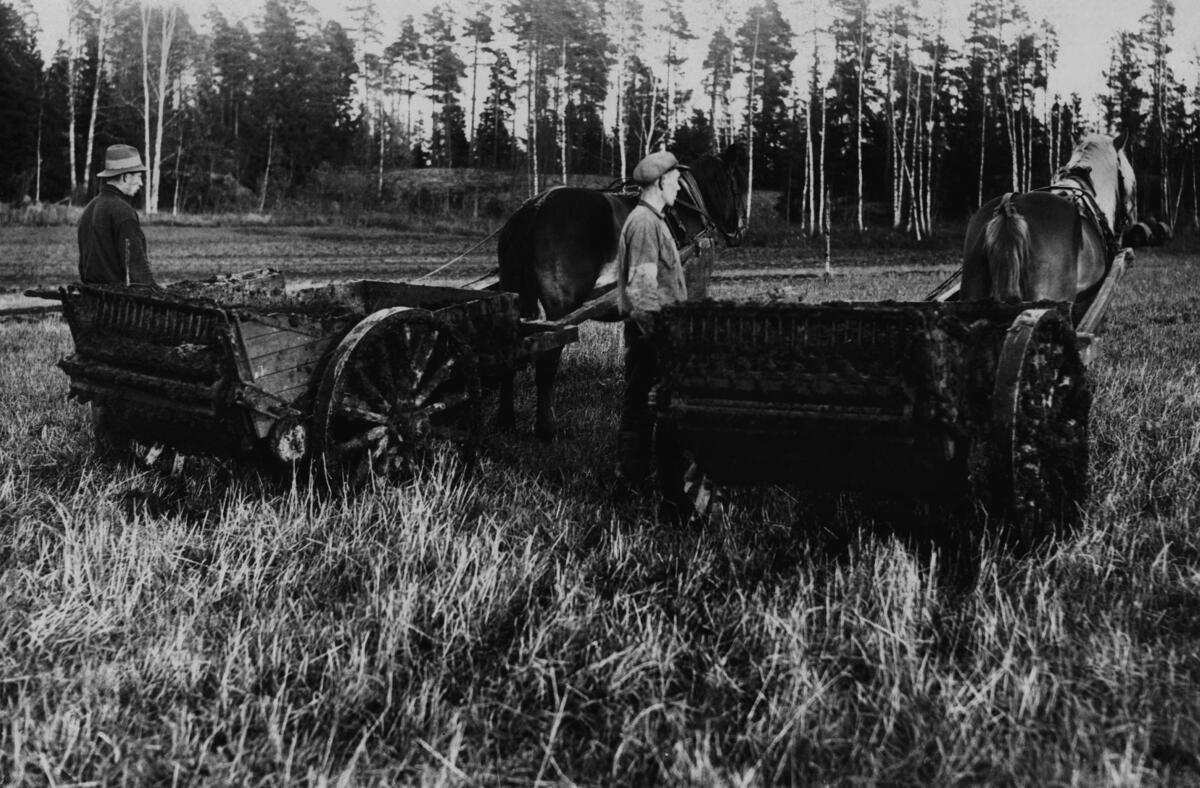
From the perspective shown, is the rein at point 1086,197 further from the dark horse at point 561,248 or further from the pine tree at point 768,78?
the pine tree at point 768,78

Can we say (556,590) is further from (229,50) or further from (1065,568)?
(229,50)

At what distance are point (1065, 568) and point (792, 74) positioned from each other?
53586mm

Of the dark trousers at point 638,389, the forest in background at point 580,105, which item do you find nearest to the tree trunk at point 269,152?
the forest in background at point 580,105

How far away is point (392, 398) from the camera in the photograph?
16.9ft

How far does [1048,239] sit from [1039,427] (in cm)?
382

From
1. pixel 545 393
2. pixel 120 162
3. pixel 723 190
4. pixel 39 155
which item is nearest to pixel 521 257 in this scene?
pixel 545 393

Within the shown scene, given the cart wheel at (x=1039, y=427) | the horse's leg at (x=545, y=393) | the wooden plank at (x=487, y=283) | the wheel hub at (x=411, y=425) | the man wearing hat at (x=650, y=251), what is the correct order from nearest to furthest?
1. the cart wheel at (x=1039, y=427)
2. the wheel hub at (x=411, y=425)
3. the man wearing hat at (x=650, y=251)
4. the horse's leg at (x=545, y=393)
5. the wooden plank at (x=487, y=283)

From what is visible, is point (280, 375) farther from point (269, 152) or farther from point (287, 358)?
point (269, 152)

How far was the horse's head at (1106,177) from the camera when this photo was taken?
8.38m

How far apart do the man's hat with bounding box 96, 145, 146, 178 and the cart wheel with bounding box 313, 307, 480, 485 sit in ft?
8.18

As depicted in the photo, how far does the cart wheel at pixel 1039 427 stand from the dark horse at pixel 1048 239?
2.67 meters

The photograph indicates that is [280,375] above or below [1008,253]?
below

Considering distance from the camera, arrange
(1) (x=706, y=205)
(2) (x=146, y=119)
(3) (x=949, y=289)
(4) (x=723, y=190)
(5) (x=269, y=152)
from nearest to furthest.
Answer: (3) (x=949, y=289) < (1) (x=706, y=205) < (4) (x=723, y=190) < (2) (x=146, y=119) < (5) (x=269, y=152)

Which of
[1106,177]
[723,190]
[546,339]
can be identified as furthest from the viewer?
[723,190]
